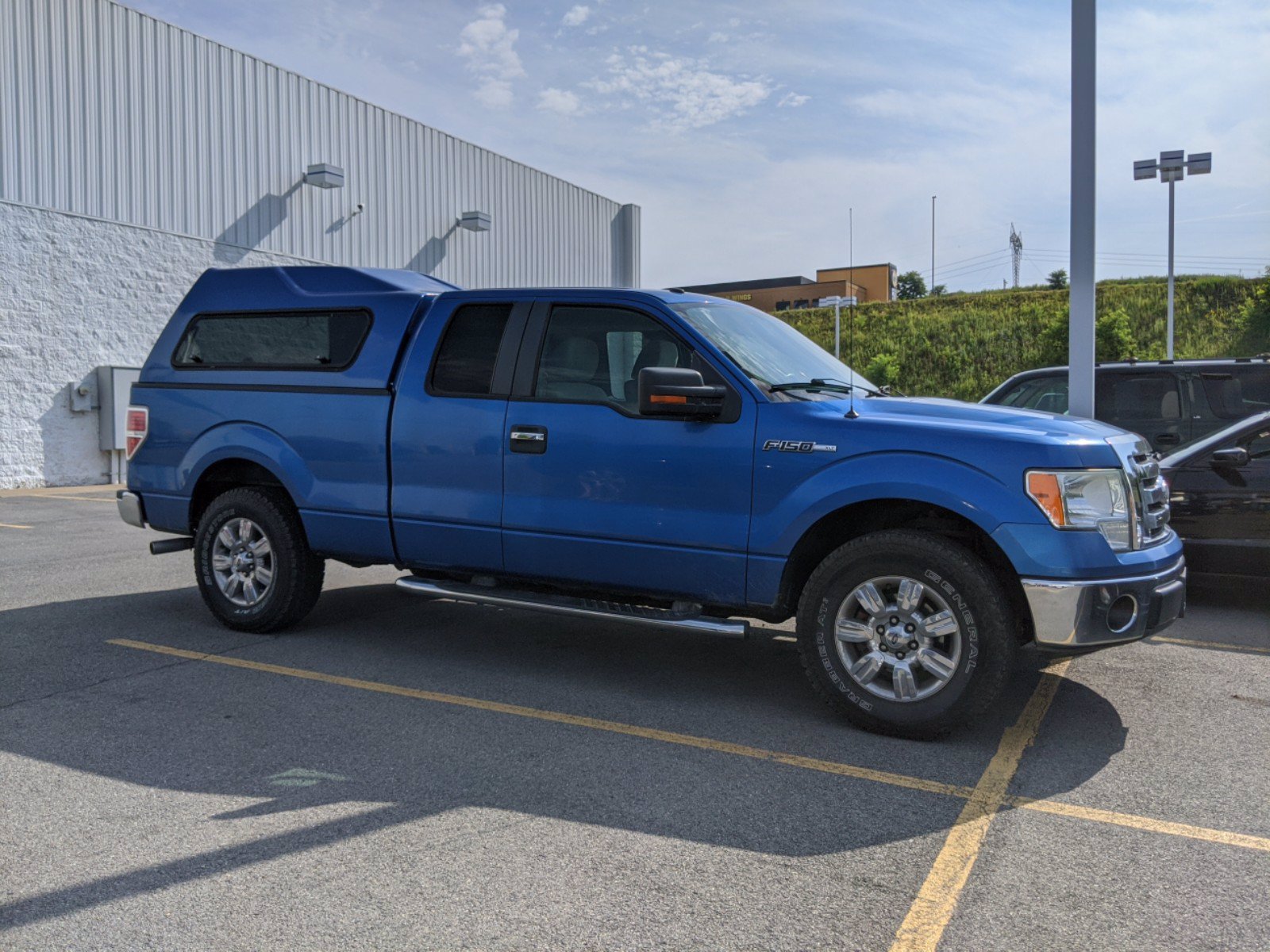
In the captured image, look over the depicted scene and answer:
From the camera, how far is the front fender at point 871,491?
444 centimetres

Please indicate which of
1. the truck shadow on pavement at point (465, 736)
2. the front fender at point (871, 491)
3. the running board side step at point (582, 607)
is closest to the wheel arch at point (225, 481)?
the truck shadow on pavement at point (465, 736)

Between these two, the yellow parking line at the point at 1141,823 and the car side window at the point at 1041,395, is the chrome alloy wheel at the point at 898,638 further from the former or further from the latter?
the car side window at the point at 1041,395

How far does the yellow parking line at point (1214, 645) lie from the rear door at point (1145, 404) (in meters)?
2.76

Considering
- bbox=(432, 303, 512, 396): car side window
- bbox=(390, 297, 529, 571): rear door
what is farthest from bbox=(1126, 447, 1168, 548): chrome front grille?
bbox=(432, 303, 512, 396): car side window

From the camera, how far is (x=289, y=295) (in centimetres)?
645

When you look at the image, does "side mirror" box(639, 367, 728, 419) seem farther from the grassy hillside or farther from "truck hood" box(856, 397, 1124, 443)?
the grassy hillside

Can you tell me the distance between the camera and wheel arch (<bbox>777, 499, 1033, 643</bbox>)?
462cm

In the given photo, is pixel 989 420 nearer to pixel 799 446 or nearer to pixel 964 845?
pixel 799 446

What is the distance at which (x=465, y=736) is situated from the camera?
181 inches

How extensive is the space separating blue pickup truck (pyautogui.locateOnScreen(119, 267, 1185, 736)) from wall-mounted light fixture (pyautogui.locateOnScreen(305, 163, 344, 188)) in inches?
599

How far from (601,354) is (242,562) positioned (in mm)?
2672

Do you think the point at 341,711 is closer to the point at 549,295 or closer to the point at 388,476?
the point at 388,476

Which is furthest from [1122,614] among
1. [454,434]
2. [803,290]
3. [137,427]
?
[803,290]

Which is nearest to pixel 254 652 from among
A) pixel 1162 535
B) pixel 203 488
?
pixel 203 488
